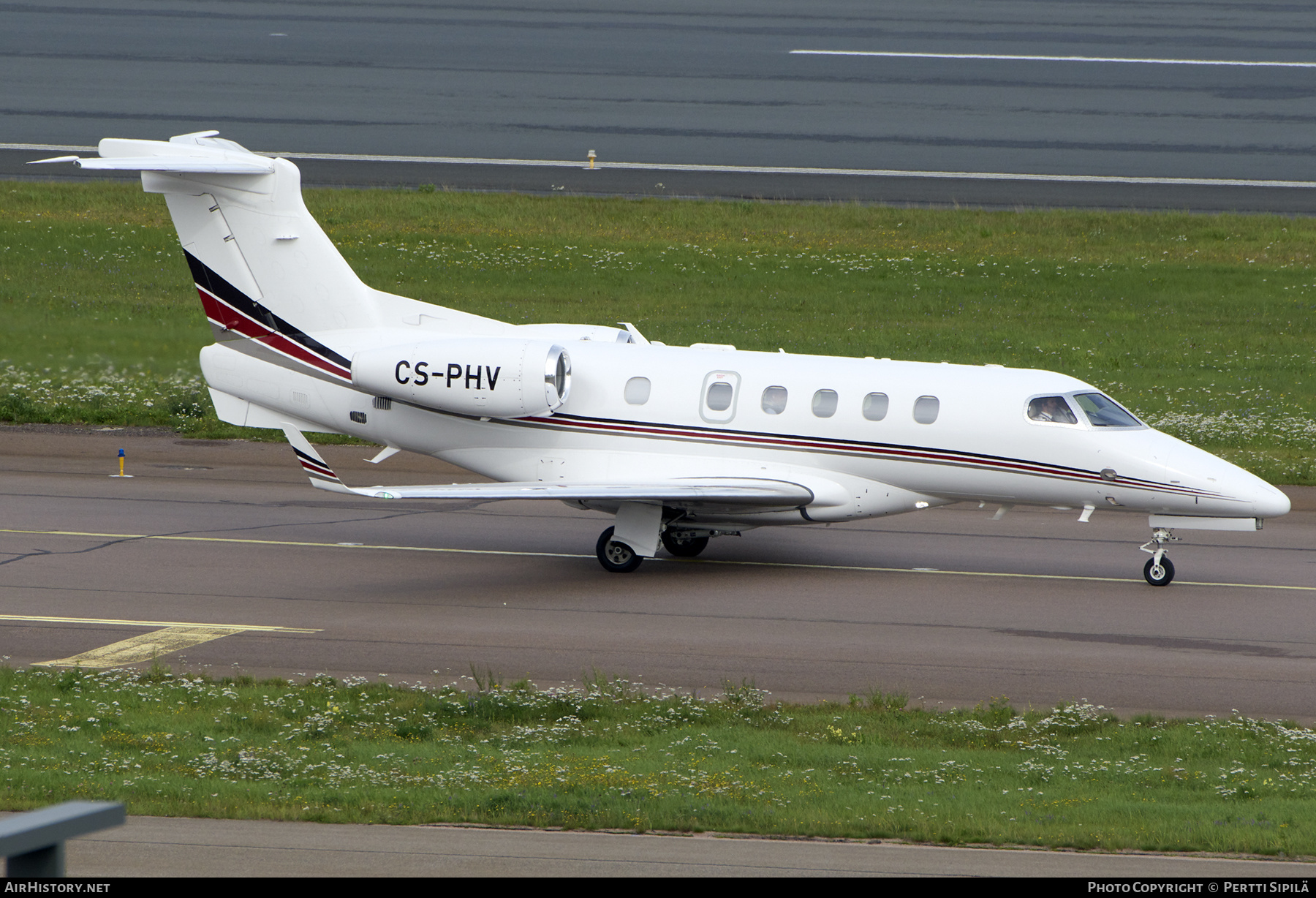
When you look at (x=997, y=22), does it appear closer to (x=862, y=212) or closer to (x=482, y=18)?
(x=482, y=18)

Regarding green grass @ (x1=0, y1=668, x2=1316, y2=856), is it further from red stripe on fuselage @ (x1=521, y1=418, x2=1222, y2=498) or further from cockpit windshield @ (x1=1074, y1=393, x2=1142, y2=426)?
cockpit windshield @ (x1=1074, y1=393, x2=1142, y2=426)

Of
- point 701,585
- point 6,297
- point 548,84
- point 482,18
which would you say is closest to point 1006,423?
point 701,585

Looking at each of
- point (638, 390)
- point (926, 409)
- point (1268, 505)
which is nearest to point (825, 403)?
point (926, 409)

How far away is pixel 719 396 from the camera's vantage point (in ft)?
69.6

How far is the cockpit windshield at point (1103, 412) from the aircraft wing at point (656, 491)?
12.4ft

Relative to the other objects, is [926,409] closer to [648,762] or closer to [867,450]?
[867,450]

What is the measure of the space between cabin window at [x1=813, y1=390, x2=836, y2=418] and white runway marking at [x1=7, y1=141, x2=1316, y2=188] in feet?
92.2

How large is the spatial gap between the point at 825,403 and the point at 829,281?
18673mm

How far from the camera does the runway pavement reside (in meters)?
16.7

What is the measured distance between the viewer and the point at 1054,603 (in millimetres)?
19781

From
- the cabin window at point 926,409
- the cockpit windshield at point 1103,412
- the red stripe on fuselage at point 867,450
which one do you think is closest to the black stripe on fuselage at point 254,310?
the red stripe on fuselage at point 867,450

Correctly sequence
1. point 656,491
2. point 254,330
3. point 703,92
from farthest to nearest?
point 703,92 → point 254,330 → point 656,491

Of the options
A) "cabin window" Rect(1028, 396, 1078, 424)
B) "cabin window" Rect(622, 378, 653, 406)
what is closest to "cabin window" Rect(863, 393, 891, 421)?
"cabin window" Rect(1028, 396, 1078, 424)

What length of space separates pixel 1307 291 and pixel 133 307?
27394 millimetres
